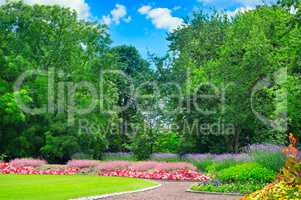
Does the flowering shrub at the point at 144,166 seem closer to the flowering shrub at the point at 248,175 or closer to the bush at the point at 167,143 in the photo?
the flowering shrub at the point at 248,175

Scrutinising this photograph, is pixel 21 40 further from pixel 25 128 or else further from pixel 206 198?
pixel 206 198

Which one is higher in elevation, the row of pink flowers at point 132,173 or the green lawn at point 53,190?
the row of pink flowers at point 132,173

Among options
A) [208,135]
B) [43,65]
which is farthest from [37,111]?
[208,135]

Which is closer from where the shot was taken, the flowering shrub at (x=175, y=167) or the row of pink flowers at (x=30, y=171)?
the flowering shrub at (x=175, y=167)

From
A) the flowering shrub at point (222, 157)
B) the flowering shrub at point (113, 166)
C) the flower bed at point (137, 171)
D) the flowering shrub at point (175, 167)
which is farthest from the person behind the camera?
the flowering shrub at point (222, 157)

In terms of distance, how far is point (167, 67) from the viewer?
47.2m

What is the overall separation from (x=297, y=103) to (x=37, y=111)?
19.5 m

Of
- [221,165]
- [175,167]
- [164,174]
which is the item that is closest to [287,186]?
[164,174]

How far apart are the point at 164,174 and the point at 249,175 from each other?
6530 millimetres

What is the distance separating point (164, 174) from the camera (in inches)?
992

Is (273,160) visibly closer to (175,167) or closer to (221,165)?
(221,165)

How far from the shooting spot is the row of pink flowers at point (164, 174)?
24.3 m

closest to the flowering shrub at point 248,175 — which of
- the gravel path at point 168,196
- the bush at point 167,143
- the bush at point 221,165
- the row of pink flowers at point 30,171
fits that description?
the gravel path at point 168,196

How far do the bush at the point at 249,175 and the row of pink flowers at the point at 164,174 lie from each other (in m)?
3.47
